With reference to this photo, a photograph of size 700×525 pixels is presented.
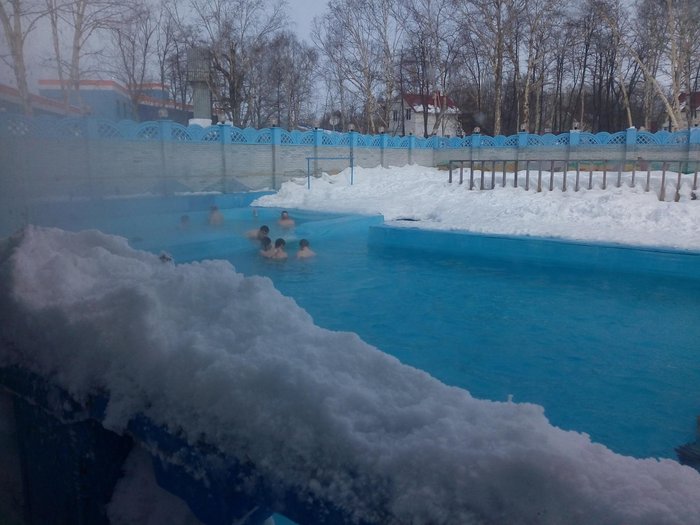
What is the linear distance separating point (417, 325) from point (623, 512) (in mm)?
5659

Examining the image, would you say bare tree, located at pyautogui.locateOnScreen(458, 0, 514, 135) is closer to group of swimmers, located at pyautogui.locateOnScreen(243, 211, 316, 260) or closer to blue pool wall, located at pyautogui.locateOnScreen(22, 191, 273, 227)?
blue pool wall, located at pyautogui.locateOnScreen(22, 191, 273, 227)

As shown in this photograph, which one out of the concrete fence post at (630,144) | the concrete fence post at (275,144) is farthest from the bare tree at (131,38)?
the concrete fence post at (630,144)

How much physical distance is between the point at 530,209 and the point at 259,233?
5.24 meters

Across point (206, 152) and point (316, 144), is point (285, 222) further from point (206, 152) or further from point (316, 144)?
point (316, 144)

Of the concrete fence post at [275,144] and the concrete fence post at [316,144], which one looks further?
the concrete fence post at [316,144]

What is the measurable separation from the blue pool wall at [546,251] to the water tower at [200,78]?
465 inches

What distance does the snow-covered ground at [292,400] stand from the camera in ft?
2.51

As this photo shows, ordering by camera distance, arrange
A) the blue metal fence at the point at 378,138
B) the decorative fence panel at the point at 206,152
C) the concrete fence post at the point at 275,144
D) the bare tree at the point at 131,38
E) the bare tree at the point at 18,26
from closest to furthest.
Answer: the bare tree at the point at 18,26 → the decorative fence panel at the point at 206,152 → the bare tree at the point at 131,38 → the blue metal fence at the point at 378,138 → the concrete fence post at the point at 275,144

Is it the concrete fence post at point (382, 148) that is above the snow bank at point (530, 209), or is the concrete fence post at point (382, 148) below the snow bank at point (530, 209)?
above

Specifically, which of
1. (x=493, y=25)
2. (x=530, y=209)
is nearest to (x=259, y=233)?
(x=530, y=209)

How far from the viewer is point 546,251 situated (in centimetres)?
907

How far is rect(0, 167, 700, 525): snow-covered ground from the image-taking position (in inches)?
30.1

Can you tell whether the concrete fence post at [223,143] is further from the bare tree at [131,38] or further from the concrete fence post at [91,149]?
the concrete fence post at [91,149]

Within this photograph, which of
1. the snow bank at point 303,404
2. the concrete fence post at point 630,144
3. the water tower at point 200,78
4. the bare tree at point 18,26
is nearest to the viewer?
the snow bank at point 303,404
